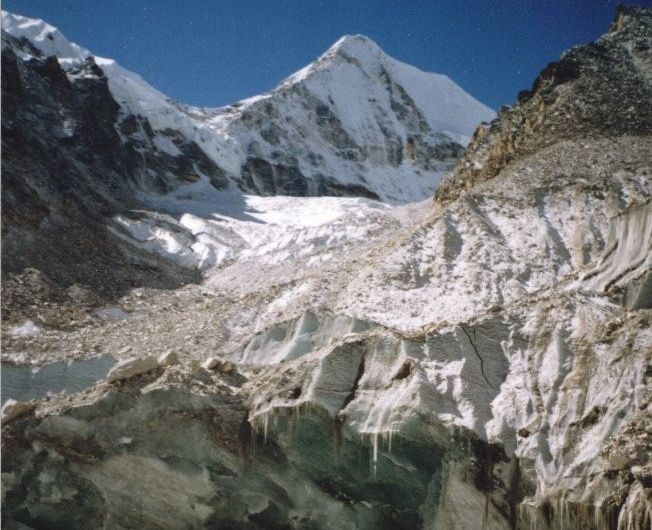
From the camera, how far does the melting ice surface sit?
13672 mm

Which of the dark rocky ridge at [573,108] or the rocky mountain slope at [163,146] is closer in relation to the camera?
the dark rocky ridge at [573,108]

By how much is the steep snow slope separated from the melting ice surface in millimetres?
33426

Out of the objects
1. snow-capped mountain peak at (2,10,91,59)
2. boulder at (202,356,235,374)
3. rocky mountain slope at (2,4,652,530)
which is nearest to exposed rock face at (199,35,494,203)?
snow-capped mountain peak at (2,10,91,59)

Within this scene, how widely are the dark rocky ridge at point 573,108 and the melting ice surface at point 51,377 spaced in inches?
564

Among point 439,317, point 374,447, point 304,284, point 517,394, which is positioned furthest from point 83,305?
point 517,394

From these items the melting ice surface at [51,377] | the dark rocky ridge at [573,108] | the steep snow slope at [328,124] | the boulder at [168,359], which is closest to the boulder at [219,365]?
the boulder at [168,359]

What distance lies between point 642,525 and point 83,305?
16572 mm

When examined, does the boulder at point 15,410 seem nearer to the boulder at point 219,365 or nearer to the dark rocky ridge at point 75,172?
the boulder at point 219,365

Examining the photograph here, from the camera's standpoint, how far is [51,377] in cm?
1393

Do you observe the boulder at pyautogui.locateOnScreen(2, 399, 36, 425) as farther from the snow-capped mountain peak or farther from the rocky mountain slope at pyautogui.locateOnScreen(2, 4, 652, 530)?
the snow-capped mountain peak

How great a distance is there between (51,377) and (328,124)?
54273 millimetres

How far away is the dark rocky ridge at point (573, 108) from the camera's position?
78.3 ft

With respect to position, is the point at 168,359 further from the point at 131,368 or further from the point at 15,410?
the point at 15,410

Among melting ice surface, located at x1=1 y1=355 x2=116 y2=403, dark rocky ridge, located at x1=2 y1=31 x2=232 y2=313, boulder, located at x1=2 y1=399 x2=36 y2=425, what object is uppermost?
dark rocky ridge, located at x1=2 y1=31 x2=232 y2=313
